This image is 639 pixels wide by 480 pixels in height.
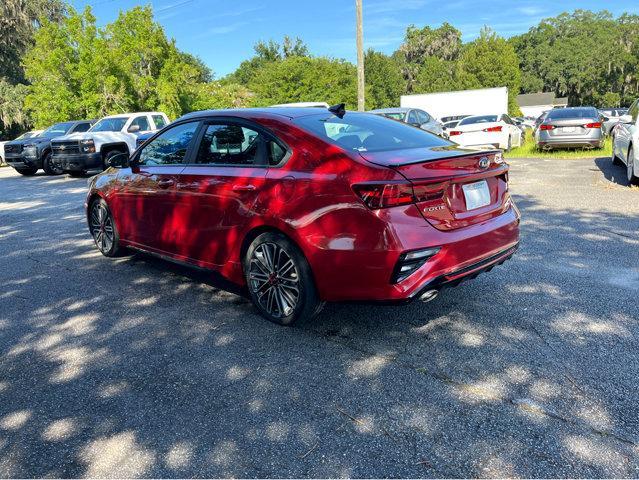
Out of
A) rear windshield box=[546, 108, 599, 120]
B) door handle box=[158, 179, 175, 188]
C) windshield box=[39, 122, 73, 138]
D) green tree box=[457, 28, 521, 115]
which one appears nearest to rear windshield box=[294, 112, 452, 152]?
door handle box=[158, 179, 175, 188]

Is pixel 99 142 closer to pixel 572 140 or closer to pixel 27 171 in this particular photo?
pixel 27 171

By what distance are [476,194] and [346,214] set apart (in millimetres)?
1020

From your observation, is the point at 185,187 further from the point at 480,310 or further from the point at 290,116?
the point at 480,310

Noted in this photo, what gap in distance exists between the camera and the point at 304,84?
207 ft

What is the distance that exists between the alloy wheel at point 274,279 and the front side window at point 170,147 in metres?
1.43

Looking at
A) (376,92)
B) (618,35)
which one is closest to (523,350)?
(376,92)

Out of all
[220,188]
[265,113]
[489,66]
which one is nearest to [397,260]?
[220,188]

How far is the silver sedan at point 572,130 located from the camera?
15.3m

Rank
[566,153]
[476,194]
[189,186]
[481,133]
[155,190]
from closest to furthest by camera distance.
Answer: [476,194], [189,186], [155,190], [566,153], [481,133]

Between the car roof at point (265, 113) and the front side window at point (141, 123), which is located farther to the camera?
the front side window at point (141, 123)

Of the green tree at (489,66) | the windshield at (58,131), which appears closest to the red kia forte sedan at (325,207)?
the windshield at (58,131)

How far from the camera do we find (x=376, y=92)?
74.1 meters

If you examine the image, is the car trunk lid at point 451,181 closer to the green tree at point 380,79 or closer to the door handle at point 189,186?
the door handle at point 189,186

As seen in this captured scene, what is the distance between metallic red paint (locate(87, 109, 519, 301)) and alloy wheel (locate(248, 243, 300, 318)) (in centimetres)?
16
